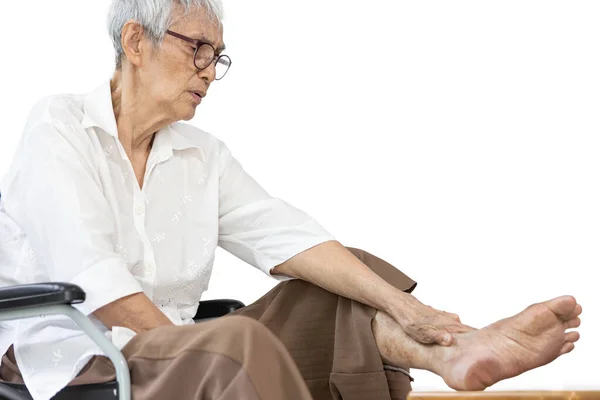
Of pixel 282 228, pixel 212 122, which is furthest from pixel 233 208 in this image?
pixel 212 122

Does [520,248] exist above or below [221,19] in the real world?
below

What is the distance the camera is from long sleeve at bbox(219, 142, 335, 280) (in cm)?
253

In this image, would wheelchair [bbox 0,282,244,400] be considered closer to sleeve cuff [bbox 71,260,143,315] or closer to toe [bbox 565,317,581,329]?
sleeve cuff [bbox 71,260,143,315]

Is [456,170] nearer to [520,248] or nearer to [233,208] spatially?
[520,248]

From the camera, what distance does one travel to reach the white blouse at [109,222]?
2.03m

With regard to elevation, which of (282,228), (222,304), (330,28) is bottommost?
(222,304)

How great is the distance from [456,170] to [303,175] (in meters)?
0.62

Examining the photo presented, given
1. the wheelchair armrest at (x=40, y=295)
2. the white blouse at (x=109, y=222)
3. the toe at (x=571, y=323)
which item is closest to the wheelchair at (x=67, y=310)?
the wheelchair armrest at (x=40, y=295)

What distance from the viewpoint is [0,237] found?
2.20 m

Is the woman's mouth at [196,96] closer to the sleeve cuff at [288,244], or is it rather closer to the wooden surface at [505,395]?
the sleeve cuff at [288,244]

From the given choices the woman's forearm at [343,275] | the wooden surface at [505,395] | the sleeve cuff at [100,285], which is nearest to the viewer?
the wooden surface at [505,395]

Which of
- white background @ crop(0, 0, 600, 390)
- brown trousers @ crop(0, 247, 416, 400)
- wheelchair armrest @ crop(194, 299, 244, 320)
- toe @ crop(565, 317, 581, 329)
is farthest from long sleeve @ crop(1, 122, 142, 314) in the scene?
white background @ crop(0, 0, 600, 390)

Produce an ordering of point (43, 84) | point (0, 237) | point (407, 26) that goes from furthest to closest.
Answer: point (407, 26)
point (43, 84)
point (0, 237)

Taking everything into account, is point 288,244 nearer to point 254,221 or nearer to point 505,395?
point 254,221
